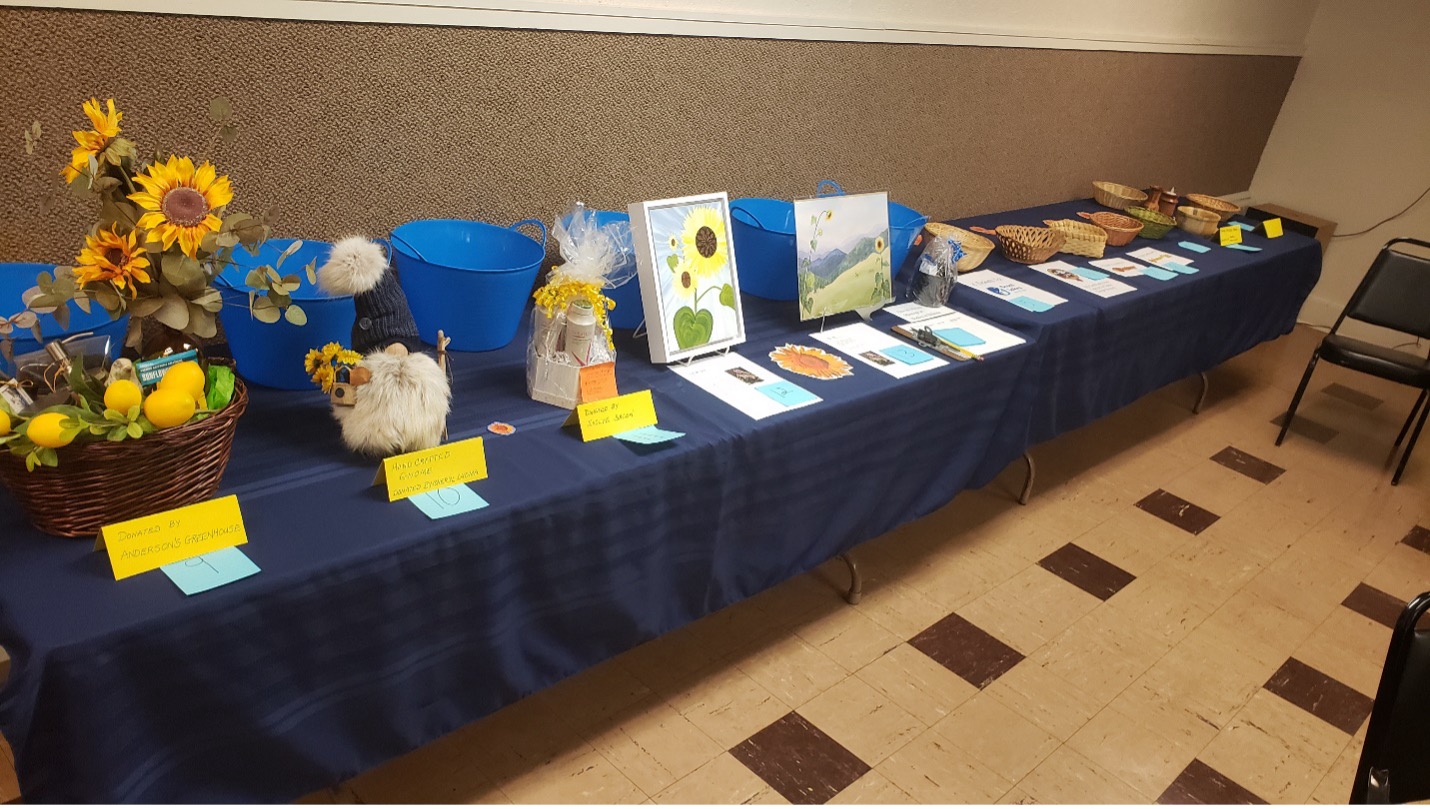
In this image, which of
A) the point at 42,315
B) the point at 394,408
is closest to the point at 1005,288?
the point at 394,408

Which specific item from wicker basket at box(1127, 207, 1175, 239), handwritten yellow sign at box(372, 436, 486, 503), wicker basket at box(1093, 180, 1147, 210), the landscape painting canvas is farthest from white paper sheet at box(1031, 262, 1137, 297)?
handwritten yellow sign at box(372, 436, 486, 503)

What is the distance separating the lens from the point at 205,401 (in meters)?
Result: 1.03

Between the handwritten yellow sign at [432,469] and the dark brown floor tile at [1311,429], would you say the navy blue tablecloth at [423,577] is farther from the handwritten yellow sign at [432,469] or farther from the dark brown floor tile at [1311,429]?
the dark brown floor tile at [1311,429]

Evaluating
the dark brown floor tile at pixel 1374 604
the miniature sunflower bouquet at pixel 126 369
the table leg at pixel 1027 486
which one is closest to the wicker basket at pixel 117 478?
the miniature sunflower bouquet at pixel 126 369

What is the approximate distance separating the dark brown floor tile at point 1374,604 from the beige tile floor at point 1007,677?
0.11ft

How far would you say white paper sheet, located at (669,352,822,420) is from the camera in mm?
1588

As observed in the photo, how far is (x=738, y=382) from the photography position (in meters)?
1.67

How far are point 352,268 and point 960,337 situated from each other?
1.33 meters

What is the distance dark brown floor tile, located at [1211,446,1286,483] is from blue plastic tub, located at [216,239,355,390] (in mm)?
2939

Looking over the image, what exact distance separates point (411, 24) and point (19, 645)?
1.13m

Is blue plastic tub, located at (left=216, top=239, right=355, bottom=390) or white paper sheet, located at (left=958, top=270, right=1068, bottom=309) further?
white paper sheet, located at (left=958, top=270, right=1068, bottom=309)

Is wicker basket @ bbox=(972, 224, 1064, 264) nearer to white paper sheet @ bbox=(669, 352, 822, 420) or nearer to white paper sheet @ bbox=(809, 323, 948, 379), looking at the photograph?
white paper sheet @ bbox=(809, 323, 948, 379)

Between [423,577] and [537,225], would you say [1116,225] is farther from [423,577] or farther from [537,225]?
[423,577]

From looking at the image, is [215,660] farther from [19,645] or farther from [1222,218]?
[1222,218]
